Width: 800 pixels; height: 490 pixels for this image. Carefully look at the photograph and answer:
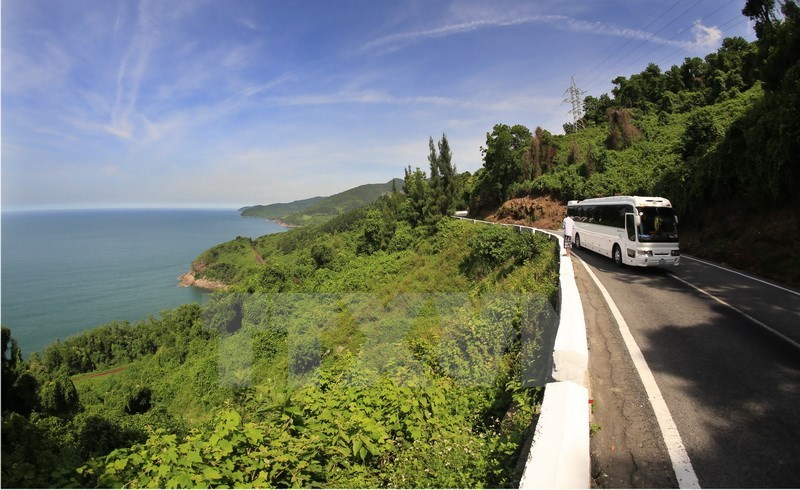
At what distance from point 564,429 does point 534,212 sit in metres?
35.2

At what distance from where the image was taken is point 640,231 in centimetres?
1228

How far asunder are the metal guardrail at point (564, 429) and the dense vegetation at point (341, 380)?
71cm

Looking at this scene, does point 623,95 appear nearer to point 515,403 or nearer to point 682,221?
point 682,221

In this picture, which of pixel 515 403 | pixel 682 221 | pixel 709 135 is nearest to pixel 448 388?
pixel 515 403

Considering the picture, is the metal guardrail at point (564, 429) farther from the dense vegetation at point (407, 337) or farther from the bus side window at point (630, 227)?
the bus side window at point (630, 227)

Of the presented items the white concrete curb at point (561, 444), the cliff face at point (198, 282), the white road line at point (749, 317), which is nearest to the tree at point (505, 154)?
the white road line at point (749, 317)

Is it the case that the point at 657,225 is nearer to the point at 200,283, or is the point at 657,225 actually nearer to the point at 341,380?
the point at 341,380

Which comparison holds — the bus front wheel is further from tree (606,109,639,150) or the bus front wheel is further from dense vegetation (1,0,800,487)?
tree (606,109,639,150)

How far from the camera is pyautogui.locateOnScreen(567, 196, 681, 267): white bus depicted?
12.1 m

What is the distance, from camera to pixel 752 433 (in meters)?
3.88

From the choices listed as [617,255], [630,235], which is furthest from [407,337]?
[630,235]

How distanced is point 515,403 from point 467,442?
3.53ft

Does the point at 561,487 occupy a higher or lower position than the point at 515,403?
higher

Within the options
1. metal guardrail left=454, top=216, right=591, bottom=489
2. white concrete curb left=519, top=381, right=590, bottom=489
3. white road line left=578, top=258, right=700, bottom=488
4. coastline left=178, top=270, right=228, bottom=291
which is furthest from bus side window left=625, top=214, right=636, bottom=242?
coastline left=178, top=270, right=228, bottom=291
